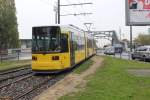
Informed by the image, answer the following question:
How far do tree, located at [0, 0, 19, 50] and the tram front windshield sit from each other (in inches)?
1872

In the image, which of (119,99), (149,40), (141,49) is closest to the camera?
(119,99)

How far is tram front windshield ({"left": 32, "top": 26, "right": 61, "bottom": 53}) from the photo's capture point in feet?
82.4

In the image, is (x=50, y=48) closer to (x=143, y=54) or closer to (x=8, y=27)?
(x=143, y=54)

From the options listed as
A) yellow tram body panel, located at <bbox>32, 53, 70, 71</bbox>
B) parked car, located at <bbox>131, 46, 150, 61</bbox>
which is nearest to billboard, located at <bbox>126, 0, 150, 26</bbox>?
yellow tram body panel, located at <bbox>32, 53, 70, 71</bbox>

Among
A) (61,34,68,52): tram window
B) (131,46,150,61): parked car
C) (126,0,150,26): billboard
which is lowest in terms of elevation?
(131,46,150,61): parked car

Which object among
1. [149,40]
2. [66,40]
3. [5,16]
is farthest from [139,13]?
[149,40]

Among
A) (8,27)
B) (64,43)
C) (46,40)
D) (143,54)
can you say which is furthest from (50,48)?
(8,27)

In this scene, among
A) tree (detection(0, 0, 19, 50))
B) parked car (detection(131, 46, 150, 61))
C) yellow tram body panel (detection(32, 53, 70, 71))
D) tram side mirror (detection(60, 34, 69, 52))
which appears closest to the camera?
yellow tram body panel (detection(32, 53, 70, 71))

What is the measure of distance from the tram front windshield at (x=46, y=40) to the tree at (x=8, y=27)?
156 ft

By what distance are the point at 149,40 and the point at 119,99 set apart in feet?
413

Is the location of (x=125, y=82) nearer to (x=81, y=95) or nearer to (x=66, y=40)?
(x=81, y=95)

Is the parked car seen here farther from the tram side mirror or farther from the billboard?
the tram side mirror

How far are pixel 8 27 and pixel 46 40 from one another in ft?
162

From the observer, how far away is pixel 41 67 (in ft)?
81.8
